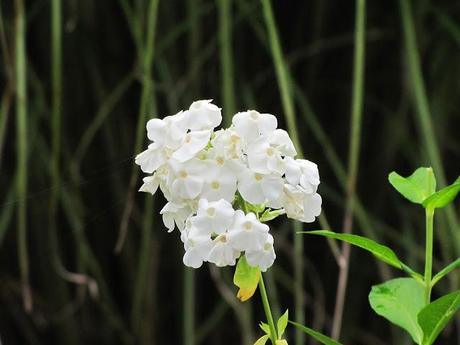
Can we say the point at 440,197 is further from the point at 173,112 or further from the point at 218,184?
the point at 173,112

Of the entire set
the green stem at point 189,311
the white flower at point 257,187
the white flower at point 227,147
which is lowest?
the green stem at point 189,311

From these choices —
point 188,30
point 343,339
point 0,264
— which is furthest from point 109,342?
point 188,30

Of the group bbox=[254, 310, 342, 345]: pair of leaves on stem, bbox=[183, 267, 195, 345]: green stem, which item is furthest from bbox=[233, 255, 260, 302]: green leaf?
bbox=[183, 267, 195, 345]: green stem

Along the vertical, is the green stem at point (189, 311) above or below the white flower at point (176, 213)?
below

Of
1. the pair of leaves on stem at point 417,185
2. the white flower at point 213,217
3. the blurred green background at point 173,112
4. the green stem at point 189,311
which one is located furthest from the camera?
the blurred green background at point 173,112

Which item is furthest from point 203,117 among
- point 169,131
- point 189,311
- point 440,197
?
point 189,311

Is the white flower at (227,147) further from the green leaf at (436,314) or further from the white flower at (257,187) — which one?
the green leaf at (436,314)

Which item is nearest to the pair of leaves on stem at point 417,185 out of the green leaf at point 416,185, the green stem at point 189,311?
the green leaf at point 416,185

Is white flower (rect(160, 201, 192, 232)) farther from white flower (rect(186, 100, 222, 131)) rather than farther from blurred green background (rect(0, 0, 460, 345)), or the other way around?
blurred green background (rect(0, 0, 460, 345))
